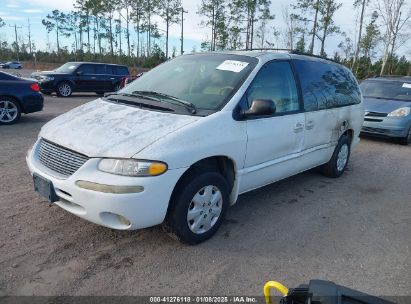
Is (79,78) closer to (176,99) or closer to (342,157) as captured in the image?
(342,157)

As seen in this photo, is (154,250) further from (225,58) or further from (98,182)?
(225,58)

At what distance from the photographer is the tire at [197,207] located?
314cm

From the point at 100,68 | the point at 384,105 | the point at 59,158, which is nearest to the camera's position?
the point at 59,158

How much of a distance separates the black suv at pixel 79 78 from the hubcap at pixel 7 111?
7.21 metres

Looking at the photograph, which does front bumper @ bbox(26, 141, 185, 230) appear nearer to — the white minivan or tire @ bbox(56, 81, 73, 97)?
the white minivan

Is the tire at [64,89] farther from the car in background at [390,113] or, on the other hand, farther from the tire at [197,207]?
the tire at [197,207]

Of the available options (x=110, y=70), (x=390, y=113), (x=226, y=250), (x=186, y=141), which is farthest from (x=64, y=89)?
(x=226, y=250)

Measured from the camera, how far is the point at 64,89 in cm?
1603

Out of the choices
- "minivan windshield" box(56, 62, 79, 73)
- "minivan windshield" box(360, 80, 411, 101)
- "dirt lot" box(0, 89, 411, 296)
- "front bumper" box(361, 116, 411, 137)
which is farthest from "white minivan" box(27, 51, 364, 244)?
"minivan windshield" box(56, 62, 79, 73)

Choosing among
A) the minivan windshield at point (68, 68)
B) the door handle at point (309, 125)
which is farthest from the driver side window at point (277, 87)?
the minivan windshield at point (68, 68)

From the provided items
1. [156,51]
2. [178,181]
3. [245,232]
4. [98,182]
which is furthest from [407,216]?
[156,51]

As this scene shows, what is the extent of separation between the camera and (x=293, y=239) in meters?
3.64

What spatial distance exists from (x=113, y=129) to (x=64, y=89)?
14.2m

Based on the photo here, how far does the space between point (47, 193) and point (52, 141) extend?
1.56 ft
